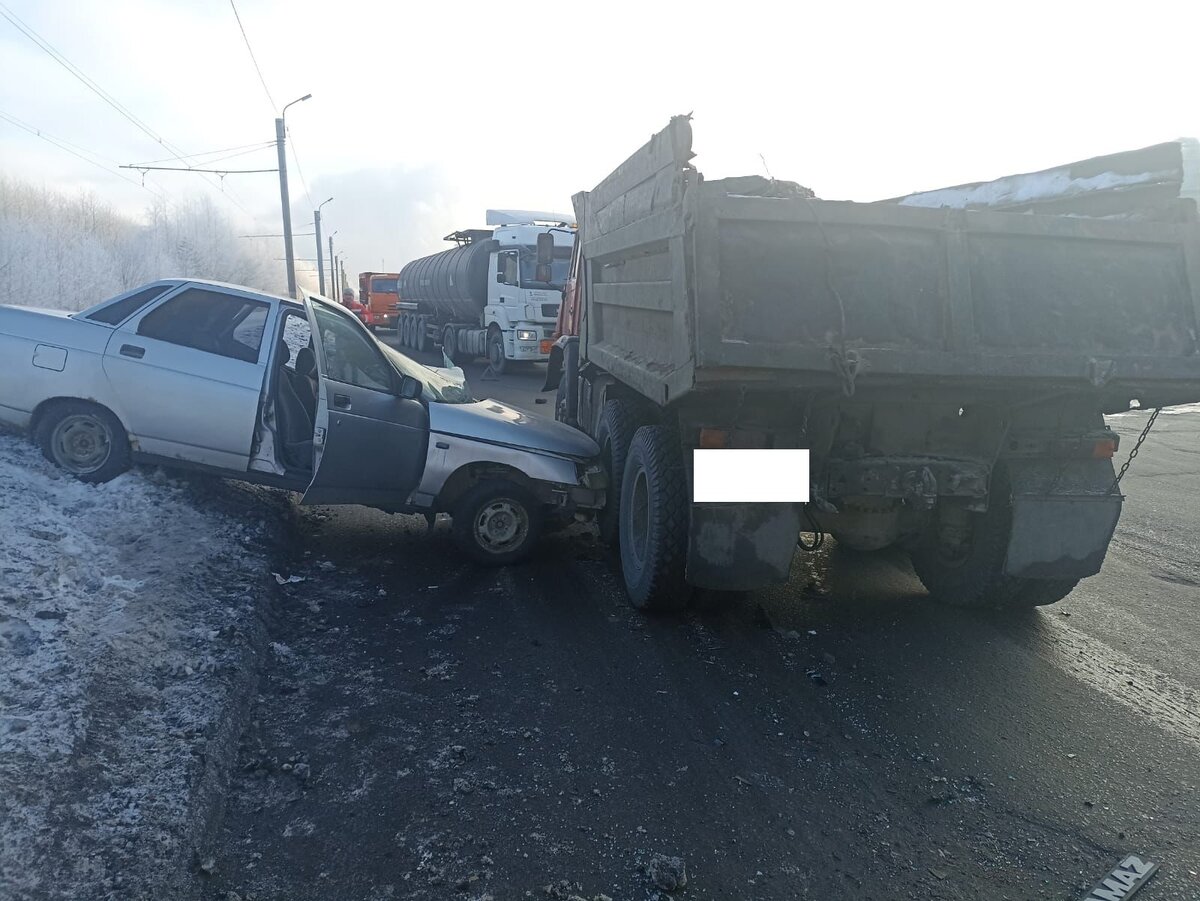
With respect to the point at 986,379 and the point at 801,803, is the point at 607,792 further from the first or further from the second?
the point at 986,379

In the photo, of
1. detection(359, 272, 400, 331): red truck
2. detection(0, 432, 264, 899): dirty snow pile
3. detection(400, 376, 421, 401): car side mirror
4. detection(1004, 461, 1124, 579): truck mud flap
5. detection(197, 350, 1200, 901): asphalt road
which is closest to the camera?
detection(0, 432, 264, 899): dirty snow pile

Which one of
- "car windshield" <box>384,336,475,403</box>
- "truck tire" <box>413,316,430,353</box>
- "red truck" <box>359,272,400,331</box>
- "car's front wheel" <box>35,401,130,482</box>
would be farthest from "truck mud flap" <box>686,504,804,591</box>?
"red truck" <box>359,272,400,331</box>

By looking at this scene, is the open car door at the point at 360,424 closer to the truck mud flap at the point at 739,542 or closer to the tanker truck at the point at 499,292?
the truck mud flap at the point at 739,542

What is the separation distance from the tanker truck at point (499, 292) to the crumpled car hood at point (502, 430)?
9.66 metres

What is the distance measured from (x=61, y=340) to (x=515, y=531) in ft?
11.3

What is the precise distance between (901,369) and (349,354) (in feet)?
12.3

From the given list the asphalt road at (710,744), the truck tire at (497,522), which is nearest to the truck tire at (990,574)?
the asphalt road at (710,744)

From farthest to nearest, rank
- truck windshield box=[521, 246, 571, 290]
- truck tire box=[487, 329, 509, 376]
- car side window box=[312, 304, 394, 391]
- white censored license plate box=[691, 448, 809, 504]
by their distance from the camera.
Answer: truck tire box=[487, 329, 509, 376] < truck windshield box=[521, 246, 571, 290] < car side window box=[312, 304, 394, 391] < white censored license plate box=[691, 448, 809, 504]

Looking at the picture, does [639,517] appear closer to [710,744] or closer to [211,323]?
[710,744]

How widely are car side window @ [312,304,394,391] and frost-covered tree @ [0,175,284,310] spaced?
707 inches

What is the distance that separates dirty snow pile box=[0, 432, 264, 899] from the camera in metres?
2.74

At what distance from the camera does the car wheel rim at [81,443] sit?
590cm

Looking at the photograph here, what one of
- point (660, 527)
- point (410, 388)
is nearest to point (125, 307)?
point (410, 388)

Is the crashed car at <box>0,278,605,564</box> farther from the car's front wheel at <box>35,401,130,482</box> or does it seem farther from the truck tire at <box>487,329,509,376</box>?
the truck tire at <box>487,329,509,376</box>
